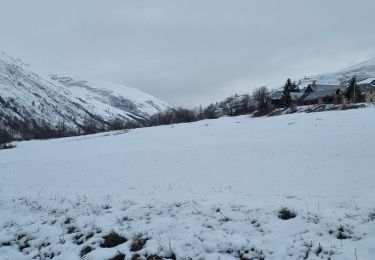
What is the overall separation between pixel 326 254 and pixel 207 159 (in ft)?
57.6

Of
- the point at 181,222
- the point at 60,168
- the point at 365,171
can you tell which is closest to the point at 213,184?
the point at 181,222

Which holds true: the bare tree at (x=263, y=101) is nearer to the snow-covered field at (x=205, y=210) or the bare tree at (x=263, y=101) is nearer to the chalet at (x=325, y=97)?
the chalet at (x=325, y=97)

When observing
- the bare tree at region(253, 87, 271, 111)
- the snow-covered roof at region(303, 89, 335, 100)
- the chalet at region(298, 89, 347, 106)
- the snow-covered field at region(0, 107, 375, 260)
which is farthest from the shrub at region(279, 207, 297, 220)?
the snow-covered roof at region(303, 89, 335, 100)

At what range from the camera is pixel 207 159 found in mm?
24500

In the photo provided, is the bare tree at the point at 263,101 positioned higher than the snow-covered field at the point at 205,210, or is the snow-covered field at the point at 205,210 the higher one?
the bare tree at the point at 263,101

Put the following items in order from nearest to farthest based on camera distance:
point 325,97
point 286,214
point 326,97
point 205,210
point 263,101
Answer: point 286,214, point 205,210, point 326,97, point 325,97, point 263,101

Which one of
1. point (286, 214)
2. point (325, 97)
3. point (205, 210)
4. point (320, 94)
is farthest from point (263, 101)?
point (286, 214)

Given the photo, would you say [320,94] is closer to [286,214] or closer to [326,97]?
[326,97]

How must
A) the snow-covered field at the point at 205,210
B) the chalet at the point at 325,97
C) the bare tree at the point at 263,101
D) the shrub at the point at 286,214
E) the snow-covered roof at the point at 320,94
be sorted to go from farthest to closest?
the snow-covered roof at the point at 320,94 → the chalet at the point at 325,97 → the bare tree at the point at 263,101 → the shrub at the point at 286,214 → the snow-covered field at the point at 205,210

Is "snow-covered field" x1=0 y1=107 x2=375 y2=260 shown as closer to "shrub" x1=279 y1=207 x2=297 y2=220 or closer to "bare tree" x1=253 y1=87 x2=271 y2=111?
"shrub" x1=279 y1=207 x2=297 y2=220

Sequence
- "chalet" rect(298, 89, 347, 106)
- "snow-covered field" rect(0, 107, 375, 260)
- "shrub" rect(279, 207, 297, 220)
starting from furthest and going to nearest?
"chalet" rect(298, 89, 347, 106) < "shrub" rect(279, 207, 297, 220) < "snow-covered field" rect(0, 107, 375, 260)

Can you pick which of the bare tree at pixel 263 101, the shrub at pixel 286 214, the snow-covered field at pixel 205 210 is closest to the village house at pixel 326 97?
the bare tree at pixel 263 101

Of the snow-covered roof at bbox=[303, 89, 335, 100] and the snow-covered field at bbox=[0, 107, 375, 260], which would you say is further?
the snow-covered roof at bbox=[303, 89, 335, 100]

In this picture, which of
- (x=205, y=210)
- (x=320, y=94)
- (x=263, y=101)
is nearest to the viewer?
(x=205, y=210)
